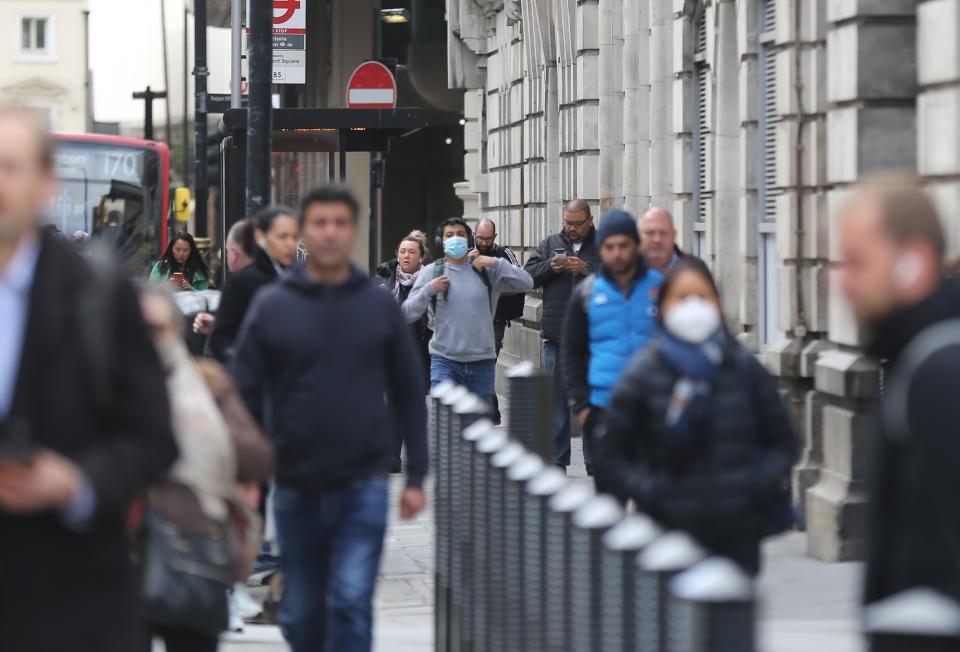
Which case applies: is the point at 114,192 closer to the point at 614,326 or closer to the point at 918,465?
the point at 614,326

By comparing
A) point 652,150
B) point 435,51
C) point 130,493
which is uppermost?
point 435,51

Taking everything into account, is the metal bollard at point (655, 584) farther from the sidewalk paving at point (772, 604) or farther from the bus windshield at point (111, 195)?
the bus windshield at point (111, 195)

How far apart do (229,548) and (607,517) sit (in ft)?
3.96

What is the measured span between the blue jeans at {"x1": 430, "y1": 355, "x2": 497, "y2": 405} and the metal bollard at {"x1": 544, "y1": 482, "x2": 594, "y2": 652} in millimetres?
7753

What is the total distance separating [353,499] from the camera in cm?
642

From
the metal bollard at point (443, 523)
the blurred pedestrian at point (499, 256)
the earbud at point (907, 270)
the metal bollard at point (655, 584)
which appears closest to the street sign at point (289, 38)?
the blurred pedestrian at point (499, 256)

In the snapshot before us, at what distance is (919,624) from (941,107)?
246 inches

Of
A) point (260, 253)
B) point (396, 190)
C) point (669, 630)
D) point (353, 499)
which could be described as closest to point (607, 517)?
point (669, 630)

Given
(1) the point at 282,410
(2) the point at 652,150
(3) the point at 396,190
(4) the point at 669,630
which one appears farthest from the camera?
(3) the point at 396,190

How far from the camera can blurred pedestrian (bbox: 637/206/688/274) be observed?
9.24 meters

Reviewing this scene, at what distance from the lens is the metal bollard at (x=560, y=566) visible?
15.5 feet

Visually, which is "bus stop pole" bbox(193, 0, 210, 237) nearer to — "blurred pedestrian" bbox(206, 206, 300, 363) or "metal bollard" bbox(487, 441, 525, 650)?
"blurred pedestrian" bbox(206, 206, 300, 363)

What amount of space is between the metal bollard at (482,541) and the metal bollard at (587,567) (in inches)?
52.1

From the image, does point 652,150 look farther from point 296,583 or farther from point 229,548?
point 229,548
